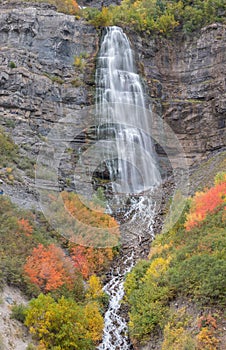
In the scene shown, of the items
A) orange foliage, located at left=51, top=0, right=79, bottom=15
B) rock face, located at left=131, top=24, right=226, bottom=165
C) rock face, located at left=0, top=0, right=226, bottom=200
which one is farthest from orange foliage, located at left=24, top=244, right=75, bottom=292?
orange foliage, located at left=51, top=0, right=79, bottom=15

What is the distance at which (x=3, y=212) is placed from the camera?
62.9 feet

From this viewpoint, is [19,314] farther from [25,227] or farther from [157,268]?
[157,268]

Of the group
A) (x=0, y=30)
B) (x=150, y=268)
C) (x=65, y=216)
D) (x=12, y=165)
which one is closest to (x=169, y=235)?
(x=150, y=268)

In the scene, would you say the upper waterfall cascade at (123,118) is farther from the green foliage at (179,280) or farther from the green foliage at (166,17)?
the green foliage at (179,280)

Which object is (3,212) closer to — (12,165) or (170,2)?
(12,165)

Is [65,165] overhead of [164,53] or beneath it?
beneath

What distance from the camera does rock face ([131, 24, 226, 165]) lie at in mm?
35188

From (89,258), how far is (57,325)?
6657 mm

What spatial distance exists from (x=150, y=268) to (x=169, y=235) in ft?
11.2

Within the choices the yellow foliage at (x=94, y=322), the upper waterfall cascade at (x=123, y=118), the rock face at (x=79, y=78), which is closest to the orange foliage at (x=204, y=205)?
the yellow foliage at (x=94, y=322)

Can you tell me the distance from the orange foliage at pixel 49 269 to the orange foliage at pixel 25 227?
115 centimetres

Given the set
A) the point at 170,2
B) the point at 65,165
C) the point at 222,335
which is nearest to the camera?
the point at 222,335

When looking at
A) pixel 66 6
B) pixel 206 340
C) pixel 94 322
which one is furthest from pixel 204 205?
pixel 66 6

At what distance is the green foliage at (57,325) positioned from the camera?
13.2m
